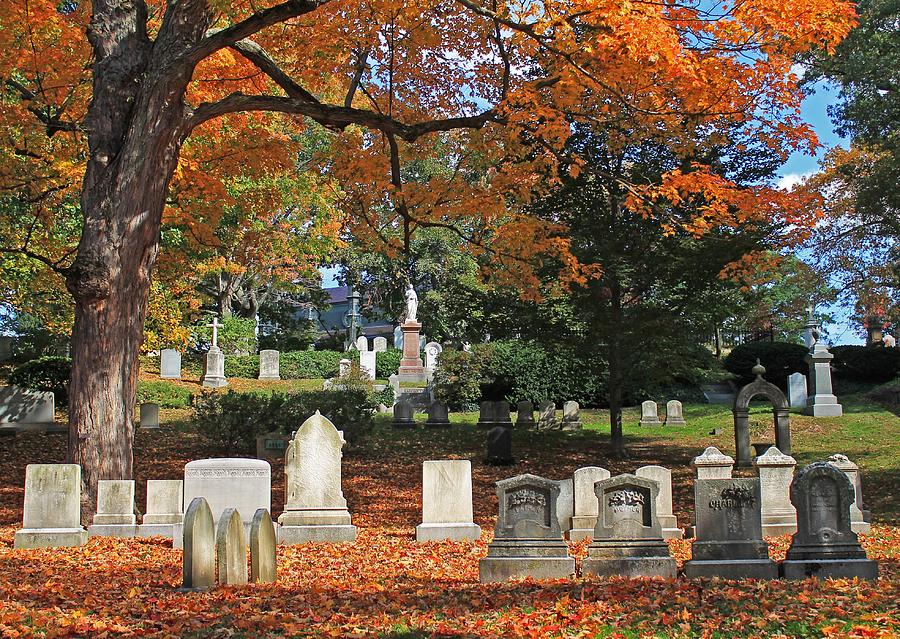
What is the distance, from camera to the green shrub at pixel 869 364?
33.0 meters

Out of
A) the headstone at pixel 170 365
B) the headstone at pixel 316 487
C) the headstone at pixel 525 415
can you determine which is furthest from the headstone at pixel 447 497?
the headstone at pixel 170 365

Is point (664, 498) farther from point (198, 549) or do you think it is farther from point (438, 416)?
point (438, 416)

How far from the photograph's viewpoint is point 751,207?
46.4 feet

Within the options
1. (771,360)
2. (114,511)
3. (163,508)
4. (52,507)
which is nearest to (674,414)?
(771,360)

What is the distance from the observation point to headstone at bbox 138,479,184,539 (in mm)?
11500

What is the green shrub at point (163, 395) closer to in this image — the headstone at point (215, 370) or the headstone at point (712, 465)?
the headstone at point (215, 370)

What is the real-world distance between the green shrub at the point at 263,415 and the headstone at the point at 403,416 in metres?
4.13

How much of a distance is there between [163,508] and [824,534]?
7861mm

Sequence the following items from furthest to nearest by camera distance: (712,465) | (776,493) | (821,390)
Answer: (821,390) → (712,465) → (776,493)

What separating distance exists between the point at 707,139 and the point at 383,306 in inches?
1512

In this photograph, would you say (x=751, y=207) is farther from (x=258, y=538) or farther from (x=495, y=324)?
(x=258, y=538)

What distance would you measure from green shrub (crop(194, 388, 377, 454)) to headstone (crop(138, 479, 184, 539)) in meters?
6.74

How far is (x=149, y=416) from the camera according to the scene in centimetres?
2347

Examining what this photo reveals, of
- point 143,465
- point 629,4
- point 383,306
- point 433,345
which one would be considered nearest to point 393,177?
point 629,4
